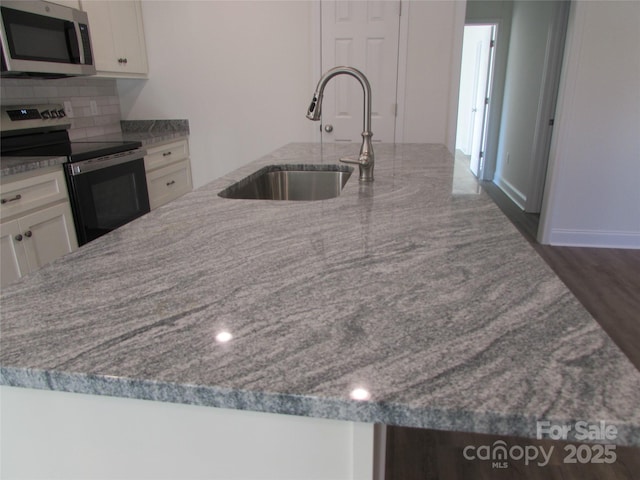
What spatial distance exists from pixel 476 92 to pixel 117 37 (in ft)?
17.3

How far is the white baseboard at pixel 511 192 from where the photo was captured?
4680 mm

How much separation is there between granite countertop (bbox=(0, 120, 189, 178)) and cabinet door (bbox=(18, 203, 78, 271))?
0.24 meters

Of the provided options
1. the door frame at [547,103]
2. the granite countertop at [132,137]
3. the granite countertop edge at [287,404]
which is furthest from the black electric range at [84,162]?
the door frame at [547,103]

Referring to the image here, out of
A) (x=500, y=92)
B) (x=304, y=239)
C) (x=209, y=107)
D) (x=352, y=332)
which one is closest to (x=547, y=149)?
(x=500, y=92)

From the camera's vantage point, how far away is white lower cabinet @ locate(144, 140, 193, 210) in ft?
10.4

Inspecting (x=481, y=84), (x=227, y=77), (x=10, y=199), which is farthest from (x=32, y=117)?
(x=481, y=84)

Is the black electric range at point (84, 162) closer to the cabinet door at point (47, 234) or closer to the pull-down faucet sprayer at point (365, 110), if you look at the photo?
the cabinet door at point (47, 234)

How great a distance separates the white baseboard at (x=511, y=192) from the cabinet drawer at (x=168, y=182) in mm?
3354

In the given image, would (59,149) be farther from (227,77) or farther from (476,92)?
(476,92)

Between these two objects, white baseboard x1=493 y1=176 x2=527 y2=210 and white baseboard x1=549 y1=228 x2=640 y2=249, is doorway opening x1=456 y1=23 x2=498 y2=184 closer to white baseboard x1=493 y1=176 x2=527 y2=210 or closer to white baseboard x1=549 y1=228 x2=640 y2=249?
white baseboard x1=493 y1=176 x2=527 y2=210

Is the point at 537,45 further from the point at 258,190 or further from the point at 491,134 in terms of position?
the point at 258,190

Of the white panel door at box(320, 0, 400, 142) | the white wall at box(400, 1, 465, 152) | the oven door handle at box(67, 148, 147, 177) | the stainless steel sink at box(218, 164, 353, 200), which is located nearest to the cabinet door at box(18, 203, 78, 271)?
the oven door handle at box(67, 148, 147, 177)

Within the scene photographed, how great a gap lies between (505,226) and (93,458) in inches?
36.9

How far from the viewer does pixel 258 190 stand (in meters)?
1.89
